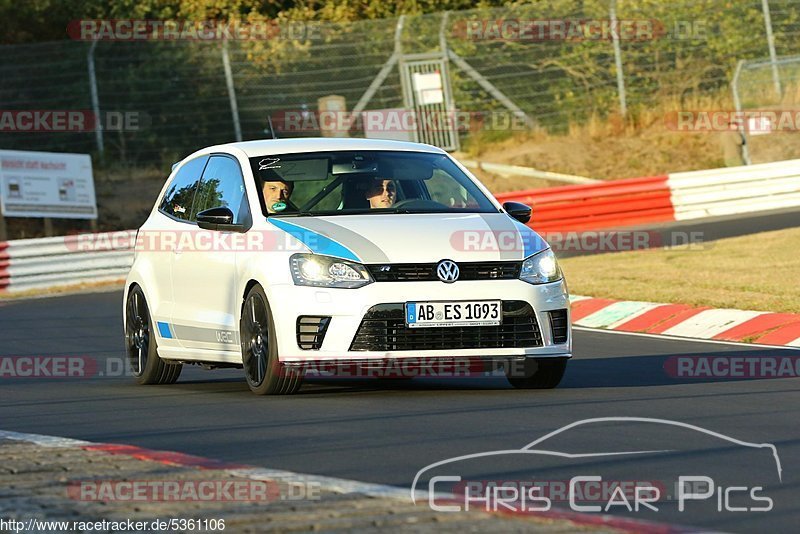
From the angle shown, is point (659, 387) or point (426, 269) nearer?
point (426, 269)

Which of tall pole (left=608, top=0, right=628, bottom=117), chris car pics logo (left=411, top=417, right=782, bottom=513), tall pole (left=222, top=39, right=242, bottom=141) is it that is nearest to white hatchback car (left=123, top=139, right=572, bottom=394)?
chris car pics logo (left=411, top=417, right=782, bottom=513)

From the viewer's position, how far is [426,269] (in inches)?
392

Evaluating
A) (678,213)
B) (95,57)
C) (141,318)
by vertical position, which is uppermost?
(95,57)

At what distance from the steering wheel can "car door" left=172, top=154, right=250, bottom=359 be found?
1002 mm

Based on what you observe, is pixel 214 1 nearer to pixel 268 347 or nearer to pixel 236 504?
pixel 268 347

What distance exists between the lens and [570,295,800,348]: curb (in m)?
14.1

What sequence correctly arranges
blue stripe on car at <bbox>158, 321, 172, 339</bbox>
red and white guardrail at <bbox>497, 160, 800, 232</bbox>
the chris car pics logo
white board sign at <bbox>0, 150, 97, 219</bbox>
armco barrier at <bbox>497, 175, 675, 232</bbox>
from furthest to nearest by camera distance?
1. white board sign at <bbox>0, 150, 97, 219</bbox>
2. red and white guardrail at <bbox>497, 160, 800, 232</bbox>
3. armco barrier at <bbox>497, 175, 675, 232</bbox>
4. blue stripe on car at <bbox>158, 321, 172, 339</bbox>
5. the chris car pics logo

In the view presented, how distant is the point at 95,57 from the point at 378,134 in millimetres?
5323

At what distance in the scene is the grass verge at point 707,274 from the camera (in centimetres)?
1623

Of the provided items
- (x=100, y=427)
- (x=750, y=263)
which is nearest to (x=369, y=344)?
(x=100, y=427)

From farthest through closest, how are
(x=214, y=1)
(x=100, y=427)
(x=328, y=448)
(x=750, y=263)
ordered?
1. (x=214, y=1)
2. (x=750, y=263)
3. (x=100, y=427)
4. (x=328, y=448)

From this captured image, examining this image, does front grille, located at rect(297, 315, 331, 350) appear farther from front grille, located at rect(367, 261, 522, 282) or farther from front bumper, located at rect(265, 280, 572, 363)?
front grille, located at rect(367, 261, 522, 282)

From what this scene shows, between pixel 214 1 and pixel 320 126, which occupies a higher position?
pixel 214 1

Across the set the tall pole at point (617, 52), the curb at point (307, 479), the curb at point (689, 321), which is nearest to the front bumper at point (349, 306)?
the curb at point (307, 479)
